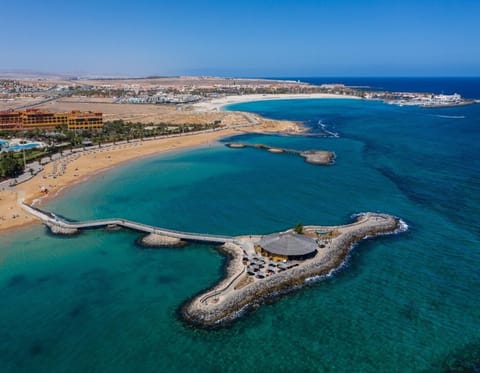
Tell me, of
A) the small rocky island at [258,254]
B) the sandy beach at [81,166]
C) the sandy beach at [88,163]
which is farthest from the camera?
the sandy beach at [88,163]

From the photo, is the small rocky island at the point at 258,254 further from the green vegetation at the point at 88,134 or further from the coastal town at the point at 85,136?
the green vegetation at the point at 88,134

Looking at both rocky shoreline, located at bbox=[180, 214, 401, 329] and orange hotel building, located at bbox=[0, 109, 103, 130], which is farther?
orange hotel building, located at bbox=[0, 109, 103, 130]

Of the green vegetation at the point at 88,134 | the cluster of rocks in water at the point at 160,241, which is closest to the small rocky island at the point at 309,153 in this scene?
the green vegetation at the point at 88,134

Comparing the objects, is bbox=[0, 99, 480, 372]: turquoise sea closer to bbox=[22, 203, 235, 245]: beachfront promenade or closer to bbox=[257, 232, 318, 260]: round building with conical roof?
bbox=[22, 203, 235, 245]: beachfront promenade

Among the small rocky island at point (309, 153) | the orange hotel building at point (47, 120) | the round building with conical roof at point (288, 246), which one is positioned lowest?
the round building with conical roof at point (288, 246)

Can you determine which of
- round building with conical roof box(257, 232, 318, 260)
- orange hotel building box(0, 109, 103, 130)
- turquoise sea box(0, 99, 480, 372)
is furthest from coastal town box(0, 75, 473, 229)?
round building with conical roof box(257, 232, 318, 260)

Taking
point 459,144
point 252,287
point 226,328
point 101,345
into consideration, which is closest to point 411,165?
point 459,144

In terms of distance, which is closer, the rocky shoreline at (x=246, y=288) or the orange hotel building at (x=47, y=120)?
the rocky shoreline at (x=246, y=288)
